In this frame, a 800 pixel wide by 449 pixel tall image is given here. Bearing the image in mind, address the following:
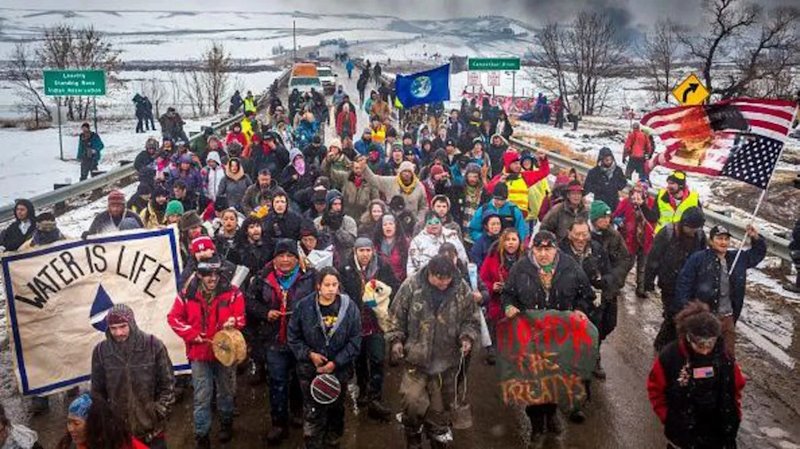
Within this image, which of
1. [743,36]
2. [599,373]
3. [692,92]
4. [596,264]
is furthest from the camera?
[743,36]

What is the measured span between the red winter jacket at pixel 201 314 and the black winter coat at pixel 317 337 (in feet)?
1.91

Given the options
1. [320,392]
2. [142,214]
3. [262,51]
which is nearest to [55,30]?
[142,214]

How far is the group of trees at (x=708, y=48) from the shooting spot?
31.1m

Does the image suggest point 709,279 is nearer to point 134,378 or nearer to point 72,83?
point 134,378

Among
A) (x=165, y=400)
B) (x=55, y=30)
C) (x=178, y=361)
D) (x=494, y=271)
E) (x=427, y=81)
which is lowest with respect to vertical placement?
(x=178, y=361)

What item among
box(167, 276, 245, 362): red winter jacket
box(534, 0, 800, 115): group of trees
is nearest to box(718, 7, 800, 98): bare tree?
box(534, 0, 800, 115): group of trees

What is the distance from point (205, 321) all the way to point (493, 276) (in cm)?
282

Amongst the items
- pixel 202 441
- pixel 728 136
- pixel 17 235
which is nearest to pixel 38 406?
pixel 202 441

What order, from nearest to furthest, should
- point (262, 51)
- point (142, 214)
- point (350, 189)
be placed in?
point (142, 214)
point (350, 189)
point (262, 51)

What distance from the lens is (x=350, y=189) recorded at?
924 cm

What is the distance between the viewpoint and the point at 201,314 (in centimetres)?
510

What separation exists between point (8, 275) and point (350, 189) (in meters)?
4.70

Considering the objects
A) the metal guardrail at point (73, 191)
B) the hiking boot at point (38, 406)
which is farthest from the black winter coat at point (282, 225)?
the metal guardrail at point (73, 191)

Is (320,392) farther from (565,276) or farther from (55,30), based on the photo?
(55,30)
